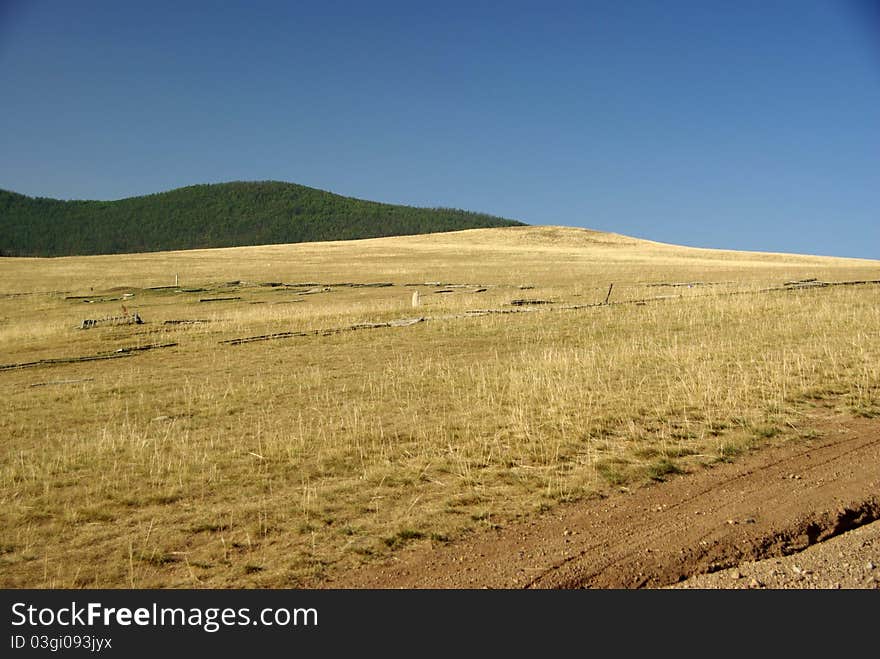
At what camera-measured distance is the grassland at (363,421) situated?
669 cm

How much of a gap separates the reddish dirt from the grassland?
40cm

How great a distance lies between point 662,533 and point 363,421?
18.0 feet

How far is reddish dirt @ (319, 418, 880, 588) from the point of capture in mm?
5535

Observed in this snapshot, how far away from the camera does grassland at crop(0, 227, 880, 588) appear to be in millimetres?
6691

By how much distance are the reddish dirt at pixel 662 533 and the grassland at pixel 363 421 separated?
1.31 feet

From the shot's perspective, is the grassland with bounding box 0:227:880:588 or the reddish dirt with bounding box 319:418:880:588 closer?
the reddish dirt with bounding box 319:418:880:588

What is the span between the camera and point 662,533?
6168mm

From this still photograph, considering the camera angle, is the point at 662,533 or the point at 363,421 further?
the point at 363,421

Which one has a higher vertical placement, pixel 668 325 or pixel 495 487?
pixel 668 325

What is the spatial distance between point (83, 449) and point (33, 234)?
683 ft

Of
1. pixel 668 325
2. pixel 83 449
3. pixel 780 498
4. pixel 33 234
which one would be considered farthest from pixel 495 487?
pixel 33 234

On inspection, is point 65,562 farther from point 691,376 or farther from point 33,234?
point 33,234

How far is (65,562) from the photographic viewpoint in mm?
6309

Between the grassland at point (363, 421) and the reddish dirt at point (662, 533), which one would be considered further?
the grassland at point (363, 421)
